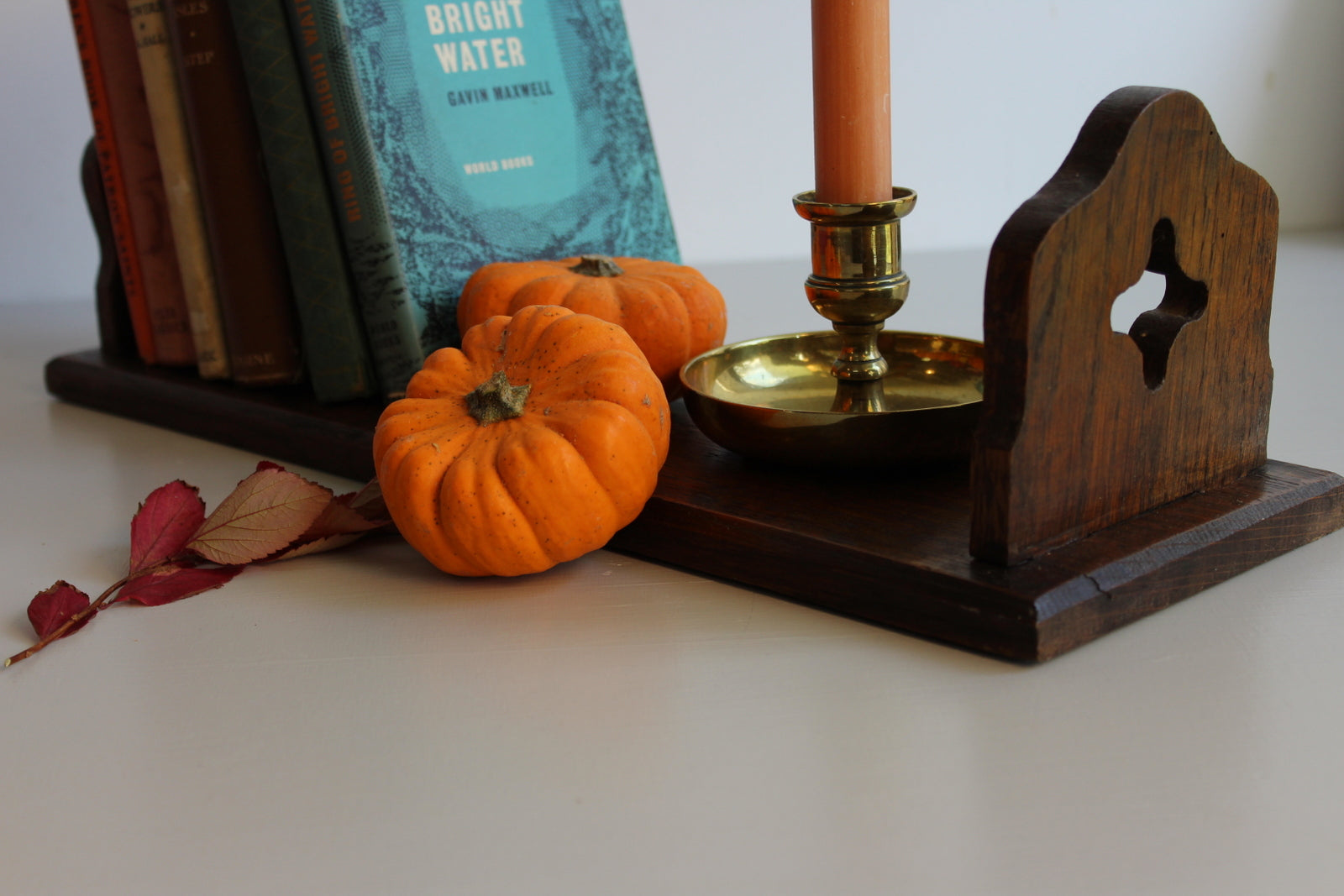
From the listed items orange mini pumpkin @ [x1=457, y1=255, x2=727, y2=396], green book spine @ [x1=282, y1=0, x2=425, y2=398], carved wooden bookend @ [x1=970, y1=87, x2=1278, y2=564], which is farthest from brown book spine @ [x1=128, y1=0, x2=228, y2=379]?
carved wooden bookend @ [x1=970, y1=87, x2=1278, y2=564]

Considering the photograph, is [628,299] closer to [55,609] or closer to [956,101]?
[55,609]

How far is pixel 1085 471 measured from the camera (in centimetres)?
71

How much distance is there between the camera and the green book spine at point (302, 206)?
1.09m

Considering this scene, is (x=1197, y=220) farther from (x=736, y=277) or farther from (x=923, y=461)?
(x=736, y=277)

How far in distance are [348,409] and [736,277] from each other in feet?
3.05

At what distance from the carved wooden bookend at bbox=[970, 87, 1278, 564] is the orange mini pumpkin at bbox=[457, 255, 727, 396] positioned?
1.17 ft

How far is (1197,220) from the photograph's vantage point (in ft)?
2.43

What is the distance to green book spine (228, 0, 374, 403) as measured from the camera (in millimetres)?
1086

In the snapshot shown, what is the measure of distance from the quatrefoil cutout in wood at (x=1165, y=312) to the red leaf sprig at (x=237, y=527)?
0.49 metres

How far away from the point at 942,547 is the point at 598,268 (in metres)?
0.42

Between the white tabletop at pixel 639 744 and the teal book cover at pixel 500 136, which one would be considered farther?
the teal book cover at pixel 500 136

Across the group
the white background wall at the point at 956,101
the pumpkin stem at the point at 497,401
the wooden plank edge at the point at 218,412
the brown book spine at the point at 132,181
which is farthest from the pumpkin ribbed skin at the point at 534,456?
the white background wall at the point at 956,101

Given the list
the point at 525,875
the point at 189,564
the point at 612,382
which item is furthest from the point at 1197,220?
the point at 189,564

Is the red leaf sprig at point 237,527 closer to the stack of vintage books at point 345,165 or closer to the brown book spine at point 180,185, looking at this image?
the stack of vintage books at point 345,165
